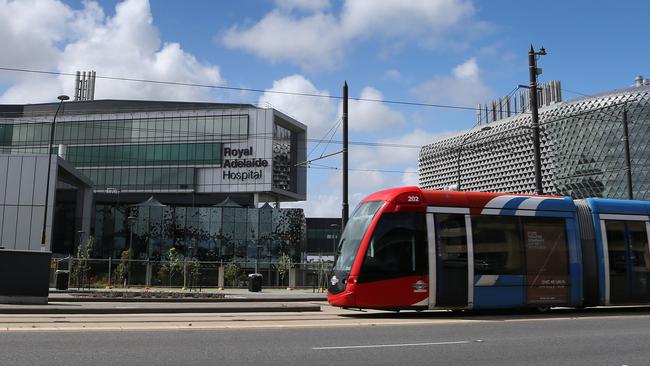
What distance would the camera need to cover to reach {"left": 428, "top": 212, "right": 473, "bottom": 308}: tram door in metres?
14.4

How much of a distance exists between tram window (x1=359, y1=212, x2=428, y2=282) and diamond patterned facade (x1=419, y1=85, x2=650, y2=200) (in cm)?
7344

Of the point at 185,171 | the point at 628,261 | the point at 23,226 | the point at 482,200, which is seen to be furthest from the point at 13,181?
the point at 628,261

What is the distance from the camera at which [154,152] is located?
256 feet

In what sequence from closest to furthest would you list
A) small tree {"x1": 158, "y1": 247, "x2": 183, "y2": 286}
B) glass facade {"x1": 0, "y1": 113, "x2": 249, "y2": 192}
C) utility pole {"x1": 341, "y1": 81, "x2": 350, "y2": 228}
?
utility pole {"x1": 341, "y1": 81, "x2": 350, "y2": 228} → small tree {"x1": 158, "y1": 247, "x2": 183, "y2": 286} → glass facade {"x1": 0, "y1": 113, "x2": 249, "y2": 192}

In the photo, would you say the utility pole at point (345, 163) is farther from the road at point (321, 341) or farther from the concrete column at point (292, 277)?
the concrete column at point (292, 277)

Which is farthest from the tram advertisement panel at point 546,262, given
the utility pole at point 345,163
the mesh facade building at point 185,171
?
the mesh facade building at point 185,171

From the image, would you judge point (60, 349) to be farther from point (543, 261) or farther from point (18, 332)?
point (543, 261)

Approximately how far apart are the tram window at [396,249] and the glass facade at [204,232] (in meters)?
54.3

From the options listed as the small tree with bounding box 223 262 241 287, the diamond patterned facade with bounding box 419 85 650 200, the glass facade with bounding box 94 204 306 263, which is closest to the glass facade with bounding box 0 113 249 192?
the glass facade with bounding box 94 204 306 263

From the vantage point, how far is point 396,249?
559 inches

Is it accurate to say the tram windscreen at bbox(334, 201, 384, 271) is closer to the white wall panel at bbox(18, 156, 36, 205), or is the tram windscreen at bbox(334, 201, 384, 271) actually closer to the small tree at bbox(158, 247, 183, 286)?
the small tree at bbox(158, 247, 183, 286)

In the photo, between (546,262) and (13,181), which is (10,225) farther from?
(546,262)

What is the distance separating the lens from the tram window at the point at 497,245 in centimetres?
1486

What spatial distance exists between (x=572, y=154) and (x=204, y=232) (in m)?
115
